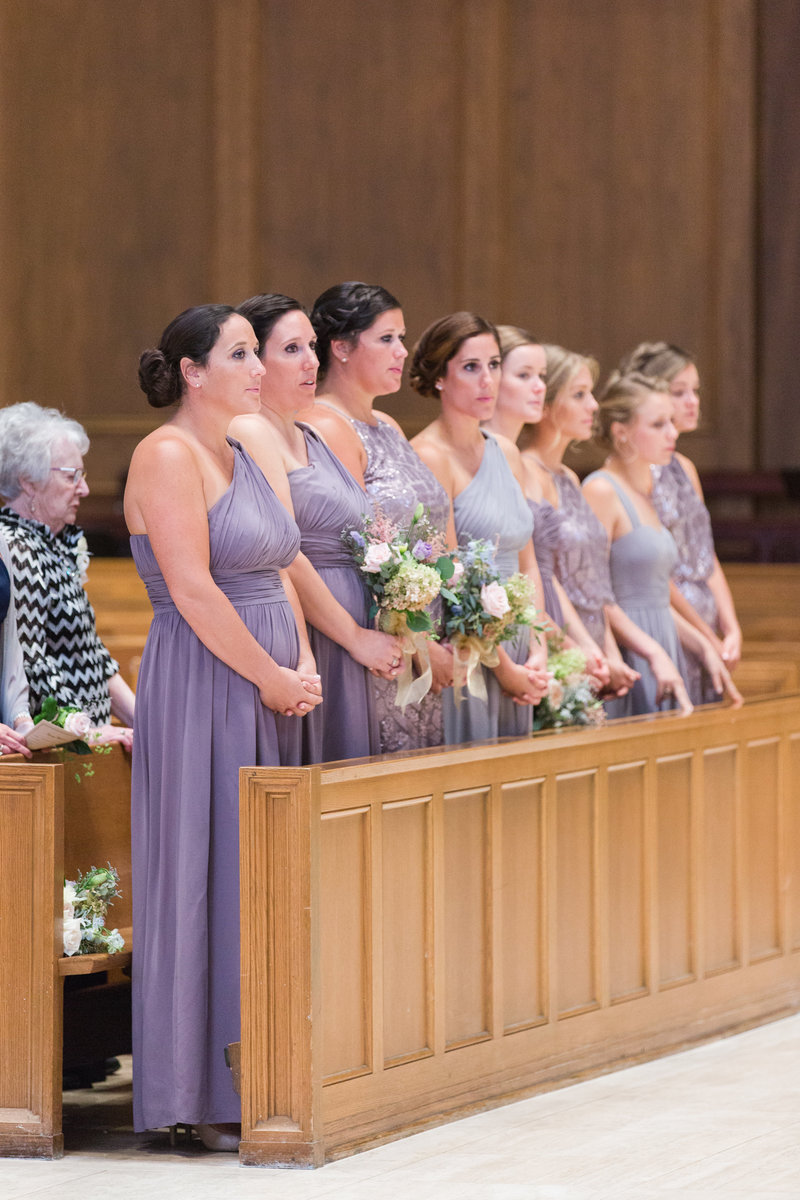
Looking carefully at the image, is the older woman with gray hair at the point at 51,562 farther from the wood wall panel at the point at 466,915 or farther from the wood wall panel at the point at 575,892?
the wood wall panel at the point at 575,892

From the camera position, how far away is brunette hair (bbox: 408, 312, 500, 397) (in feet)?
17.4

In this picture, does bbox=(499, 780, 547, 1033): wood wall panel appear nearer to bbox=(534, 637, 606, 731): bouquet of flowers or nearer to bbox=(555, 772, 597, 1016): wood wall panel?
bbox=(555, 772, 597, 1016): wood wall panel

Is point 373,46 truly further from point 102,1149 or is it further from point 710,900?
point 102,1149

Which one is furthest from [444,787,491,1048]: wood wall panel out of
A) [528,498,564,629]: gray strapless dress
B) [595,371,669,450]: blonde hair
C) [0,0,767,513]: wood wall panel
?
[0,0,767,513]: wood wall panel

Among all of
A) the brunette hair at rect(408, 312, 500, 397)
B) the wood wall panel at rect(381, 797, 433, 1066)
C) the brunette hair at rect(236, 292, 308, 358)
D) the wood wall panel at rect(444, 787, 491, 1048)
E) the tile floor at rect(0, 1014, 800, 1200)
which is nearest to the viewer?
the tile floor at rect(0, 1014, 800, 1200)

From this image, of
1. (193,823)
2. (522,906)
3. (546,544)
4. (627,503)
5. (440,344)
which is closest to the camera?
(193,823)

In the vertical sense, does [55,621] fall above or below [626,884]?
above

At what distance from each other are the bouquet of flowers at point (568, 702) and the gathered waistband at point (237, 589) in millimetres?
1365

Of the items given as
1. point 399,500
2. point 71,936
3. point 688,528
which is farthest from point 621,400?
point 71,936

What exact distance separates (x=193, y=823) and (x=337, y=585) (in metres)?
0.77

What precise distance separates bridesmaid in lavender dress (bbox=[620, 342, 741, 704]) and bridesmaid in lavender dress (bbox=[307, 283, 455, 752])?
1.89 m

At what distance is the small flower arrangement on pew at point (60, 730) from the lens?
172 inches

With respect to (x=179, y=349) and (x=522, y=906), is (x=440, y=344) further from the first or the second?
(x=522, y=906)

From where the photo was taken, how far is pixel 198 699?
4.30m
